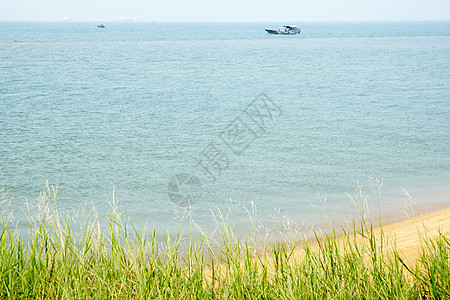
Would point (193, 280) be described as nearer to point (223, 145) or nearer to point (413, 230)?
point (413, 230)

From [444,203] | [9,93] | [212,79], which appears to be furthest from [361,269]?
[212,79]

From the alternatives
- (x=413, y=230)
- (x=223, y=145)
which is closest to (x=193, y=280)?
(x=413, y=230)

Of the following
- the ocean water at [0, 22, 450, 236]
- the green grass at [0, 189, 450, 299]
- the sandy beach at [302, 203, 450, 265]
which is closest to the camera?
the green grass at [0, 189, 450, 299]

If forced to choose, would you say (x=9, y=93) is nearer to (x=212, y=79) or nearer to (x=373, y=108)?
(x=212, y=79)

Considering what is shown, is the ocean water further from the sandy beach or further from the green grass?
the green grass

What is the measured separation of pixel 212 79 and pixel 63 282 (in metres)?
28.3

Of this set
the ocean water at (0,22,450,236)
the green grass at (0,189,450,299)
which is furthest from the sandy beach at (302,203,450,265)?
the green grass at (0,189,450,299)

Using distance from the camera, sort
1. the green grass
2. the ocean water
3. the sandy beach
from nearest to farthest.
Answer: the green grass → the sandy beach → the ocean water

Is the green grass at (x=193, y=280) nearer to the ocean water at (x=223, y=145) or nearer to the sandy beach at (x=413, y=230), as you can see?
the ocean water at (x=223, y=145)

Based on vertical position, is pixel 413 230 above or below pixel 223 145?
above

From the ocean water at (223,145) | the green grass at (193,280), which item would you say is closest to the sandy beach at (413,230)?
the ocean water at (223,145)

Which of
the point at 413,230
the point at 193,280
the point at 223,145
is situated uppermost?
the point at 193,280

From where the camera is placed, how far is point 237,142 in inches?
595

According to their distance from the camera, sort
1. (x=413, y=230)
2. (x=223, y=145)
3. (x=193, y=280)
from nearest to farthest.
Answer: (x=193, y=280)
(x=413, y=230)
(x=223, y=145)
